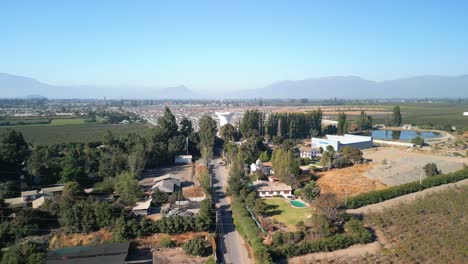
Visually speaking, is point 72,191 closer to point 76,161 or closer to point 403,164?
point 76,161

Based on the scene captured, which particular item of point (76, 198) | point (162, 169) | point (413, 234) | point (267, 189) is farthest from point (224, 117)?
point (413, 234)

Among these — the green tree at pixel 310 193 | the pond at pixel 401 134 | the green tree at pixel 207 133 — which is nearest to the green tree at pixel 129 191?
the green tree at pixel 310 193

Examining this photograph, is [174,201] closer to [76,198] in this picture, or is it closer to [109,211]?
[109,211]

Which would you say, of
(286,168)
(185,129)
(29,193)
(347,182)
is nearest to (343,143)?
(347,182)

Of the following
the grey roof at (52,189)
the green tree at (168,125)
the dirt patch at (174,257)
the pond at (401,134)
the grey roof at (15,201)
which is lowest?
the dirt patch at (174,257)

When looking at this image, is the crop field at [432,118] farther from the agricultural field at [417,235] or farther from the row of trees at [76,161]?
the row of trees at [76,161]

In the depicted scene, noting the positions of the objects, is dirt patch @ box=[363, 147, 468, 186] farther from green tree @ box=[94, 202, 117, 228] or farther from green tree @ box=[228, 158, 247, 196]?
green tree @ box=[94, 202, 117, 228]

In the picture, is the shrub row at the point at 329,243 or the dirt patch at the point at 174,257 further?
the shrub row at the point at 329,243

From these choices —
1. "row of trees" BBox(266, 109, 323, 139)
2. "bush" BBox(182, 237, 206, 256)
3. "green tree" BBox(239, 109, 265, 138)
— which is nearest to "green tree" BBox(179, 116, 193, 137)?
"green tree" BBox(239, 109, 265, 138)
